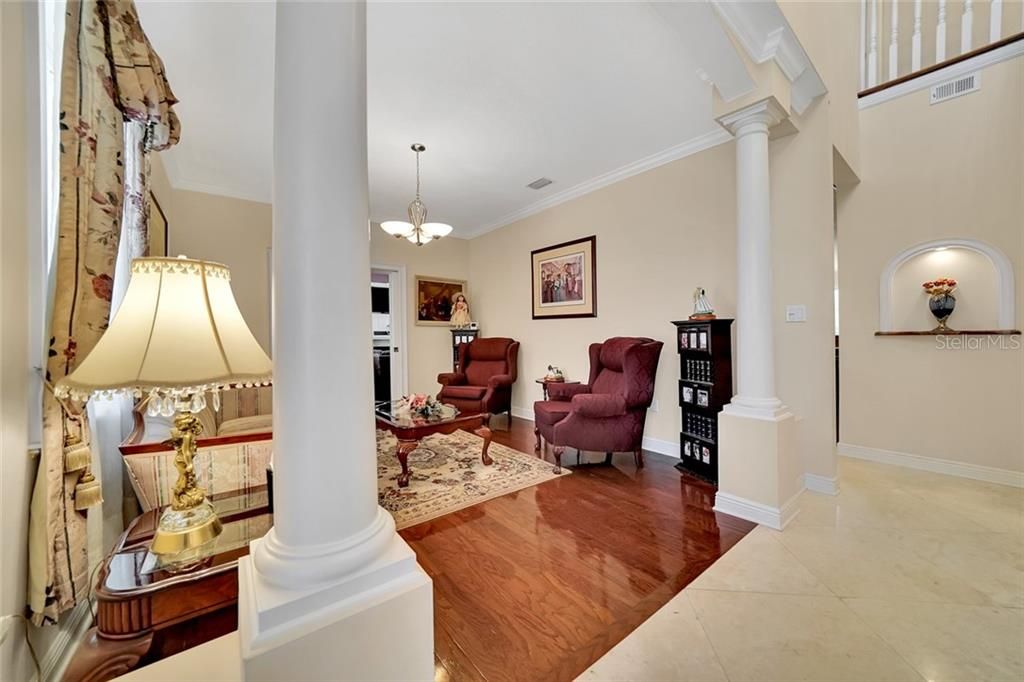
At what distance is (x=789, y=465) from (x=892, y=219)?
2.46 m

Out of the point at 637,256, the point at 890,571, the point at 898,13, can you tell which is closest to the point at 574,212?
the point at 637,256

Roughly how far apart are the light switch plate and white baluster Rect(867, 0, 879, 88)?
8.91 ft

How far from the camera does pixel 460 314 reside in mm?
5508

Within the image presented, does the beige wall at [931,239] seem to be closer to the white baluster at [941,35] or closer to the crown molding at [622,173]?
the white baluster at [941,35]

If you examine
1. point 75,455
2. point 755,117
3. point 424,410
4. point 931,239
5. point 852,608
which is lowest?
point 852,608

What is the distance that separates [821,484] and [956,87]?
3.16m

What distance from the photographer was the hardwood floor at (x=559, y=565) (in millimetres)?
1361

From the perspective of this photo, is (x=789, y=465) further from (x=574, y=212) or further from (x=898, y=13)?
(x=898, y=13)

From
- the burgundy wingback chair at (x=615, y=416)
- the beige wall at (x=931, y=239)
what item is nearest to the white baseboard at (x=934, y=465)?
the beige wall at (x=931, y=239)

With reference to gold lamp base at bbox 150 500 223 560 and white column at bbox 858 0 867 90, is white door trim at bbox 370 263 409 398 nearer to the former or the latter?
gold lamp base at bbox 150 500 223 560

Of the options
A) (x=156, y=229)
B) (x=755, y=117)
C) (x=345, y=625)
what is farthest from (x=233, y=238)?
(x=755, y=117)

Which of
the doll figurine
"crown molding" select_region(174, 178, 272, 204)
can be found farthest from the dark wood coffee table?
"crown molding" select_region(174, 178, 272, 204)

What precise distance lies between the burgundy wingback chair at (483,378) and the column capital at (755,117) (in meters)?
3.15

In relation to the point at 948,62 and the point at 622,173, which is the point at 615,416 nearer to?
the point at 622,173
